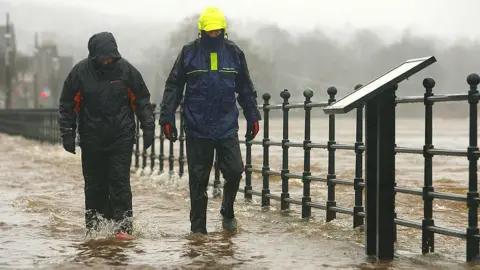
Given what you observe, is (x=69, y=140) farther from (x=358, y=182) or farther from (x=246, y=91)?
(x=358, y=182)

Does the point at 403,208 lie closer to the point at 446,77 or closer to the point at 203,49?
the point at 203,49

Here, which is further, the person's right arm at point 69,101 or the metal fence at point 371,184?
the person's right arm at point 69,101

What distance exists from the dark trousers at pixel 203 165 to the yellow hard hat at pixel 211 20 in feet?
3.06

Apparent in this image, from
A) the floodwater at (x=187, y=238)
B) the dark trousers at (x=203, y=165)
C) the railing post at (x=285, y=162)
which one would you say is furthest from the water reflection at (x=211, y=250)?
the railing post at (x=285, y=162)

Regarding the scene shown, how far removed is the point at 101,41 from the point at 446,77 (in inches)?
3353

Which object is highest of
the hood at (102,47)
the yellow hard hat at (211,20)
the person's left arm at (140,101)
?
the yellow hard hat at (211,20)

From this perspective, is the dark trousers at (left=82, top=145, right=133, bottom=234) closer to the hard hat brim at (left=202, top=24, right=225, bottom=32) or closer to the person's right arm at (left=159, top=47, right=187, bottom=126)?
the person's right arm at (left=159, top=47, right=187, bottom=126)

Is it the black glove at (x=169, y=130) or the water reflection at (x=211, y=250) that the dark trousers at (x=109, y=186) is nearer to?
the black glove at (x=169, y=130)

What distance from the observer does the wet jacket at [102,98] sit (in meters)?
7.87

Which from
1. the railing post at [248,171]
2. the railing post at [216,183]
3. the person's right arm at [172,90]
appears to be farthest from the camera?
the railing post at [216,183]

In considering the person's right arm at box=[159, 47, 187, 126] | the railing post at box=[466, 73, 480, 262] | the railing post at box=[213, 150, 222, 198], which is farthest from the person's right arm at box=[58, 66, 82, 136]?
the railing post at box=[213, 150, 222, 198]

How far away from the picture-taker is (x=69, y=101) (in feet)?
25.9

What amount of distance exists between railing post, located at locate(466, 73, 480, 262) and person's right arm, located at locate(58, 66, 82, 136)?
3.04m

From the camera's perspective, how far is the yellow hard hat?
8039 mm
